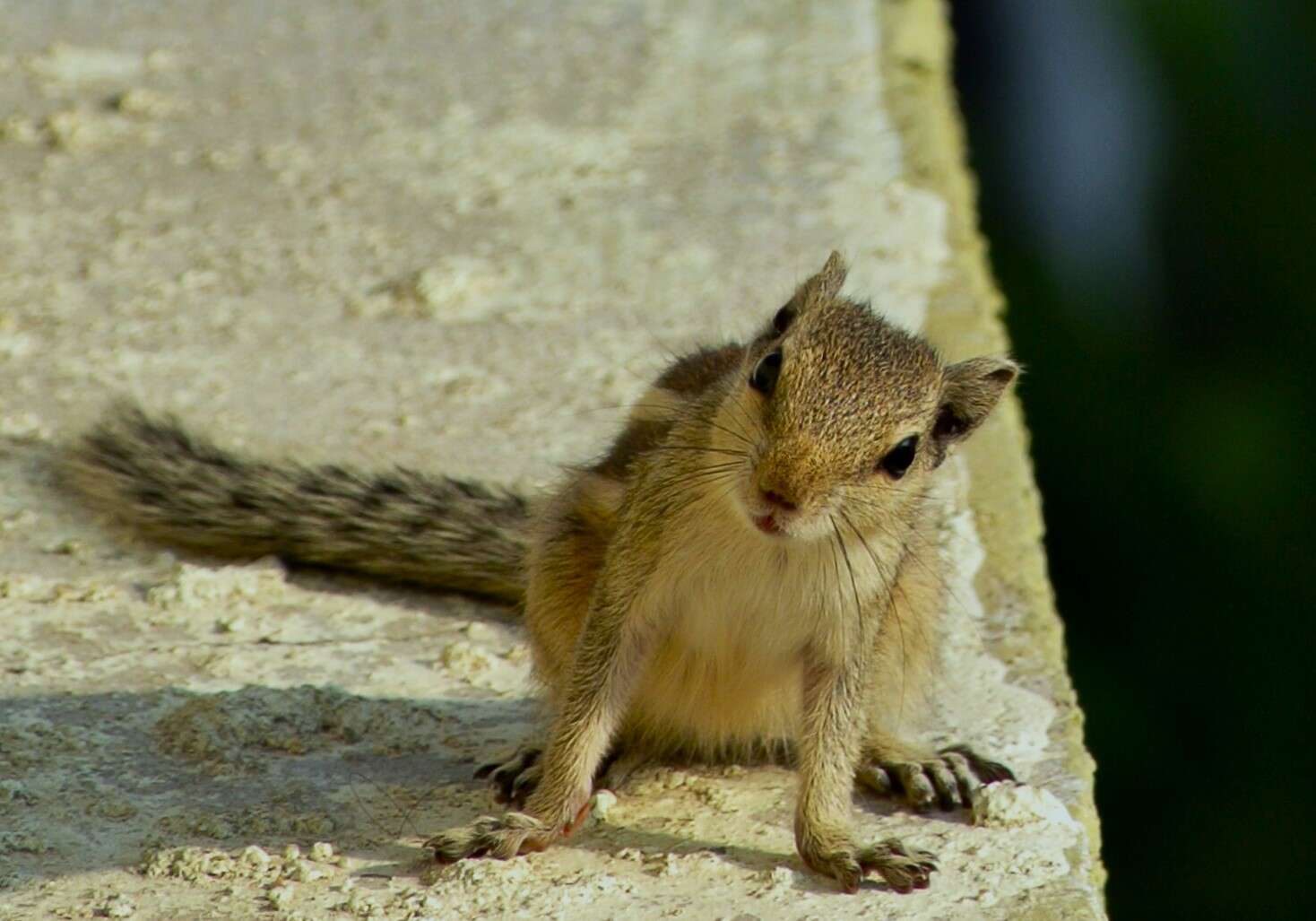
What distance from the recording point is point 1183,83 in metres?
7.03

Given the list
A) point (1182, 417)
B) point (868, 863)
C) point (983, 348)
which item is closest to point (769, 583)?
point (868, 863)

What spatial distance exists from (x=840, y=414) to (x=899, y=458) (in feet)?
0.39

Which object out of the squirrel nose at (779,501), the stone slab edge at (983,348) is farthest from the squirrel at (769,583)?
the stone slab edge at (983,348)

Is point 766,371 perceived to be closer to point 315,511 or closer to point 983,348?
point 315,511

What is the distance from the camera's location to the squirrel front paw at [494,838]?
2455mm

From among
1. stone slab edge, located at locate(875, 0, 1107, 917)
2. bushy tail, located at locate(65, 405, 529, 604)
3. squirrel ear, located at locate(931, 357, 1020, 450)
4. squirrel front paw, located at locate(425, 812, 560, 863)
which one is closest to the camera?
squirrel front paw, located at locate(425, 812, 560, 863)

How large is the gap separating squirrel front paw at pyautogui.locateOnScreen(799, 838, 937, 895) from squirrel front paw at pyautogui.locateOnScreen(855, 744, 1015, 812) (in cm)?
20

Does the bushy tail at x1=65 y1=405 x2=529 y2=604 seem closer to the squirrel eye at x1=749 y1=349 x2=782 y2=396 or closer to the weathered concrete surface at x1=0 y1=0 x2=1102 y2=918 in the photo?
the weathered concrete surface at x1=0 y1=0 x2=1102 y2=918

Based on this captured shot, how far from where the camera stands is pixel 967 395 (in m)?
2.66

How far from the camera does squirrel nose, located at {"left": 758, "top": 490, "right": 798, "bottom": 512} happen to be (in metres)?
2.35

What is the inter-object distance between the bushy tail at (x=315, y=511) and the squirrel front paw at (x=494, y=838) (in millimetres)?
699

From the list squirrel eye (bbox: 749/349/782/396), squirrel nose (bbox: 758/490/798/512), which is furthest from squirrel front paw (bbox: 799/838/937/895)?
squirrel eye (bbox: 749/349/782/396)

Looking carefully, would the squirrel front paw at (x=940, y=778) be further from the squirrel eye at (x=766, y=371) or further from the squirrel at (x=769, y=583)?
the squirrel eye at (x=766, y=371)

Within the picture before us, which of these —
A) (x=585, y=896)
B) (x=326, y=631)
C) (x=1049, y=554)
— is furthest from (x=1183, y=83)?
(x=585, y=896)
